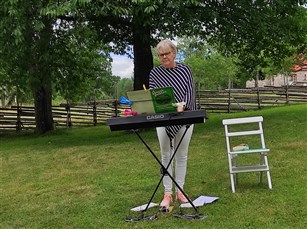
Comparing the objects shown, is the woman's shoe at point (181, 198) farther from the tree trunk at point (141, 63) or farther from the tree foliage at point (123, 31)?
the tree trunk at point (141, 63)

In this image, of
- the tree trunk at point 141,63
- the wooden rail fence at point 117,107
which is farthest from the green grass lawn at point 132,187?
the wooden rail fence at point 117,107

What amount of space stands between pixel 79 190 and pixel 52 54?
6.01 meters

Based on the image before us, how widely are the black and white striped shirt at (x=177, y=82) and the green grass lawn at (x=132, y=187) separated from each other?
3.59ft

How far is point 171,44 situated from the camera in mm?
4836

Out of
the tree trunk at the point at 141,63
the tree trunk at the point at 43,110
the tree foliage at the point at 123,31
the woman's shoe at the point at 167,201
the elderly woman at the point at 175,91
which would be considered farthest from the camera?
the tree trunk at the point at 43,110

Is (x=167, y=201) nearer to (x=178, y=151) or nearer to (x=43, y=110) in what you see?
(x=178, y=151)

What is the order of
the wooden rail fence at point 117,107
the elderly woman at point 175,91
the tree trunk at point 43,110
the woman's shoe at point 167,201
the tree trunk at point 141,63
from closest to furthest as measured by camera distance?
the elderly woman at point 175,91, the woman's shoe at point 167,201, the tree trunk at point 141,63, the tree trunk at point 43,110, the wooden rail fence at point 117,107

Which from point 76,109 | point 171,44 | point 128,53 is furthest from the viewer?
point 76,109

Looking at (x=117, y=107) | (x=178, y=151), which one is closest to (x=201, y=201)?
(x=178, y=151)

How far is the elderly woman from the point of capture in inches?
192

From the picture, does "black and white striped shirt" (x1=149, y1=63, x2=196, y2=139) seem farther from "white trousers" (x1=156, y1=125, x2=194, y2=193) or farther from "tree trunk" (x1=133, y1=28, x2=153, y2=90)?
"tree trunk" (x1=133, y1=28, x2=153, y2=90)

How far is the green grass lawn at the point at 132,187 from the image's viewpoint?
185 inches

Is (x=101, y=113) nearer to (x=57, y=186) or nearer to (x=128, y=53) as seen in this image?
(x=128, y=53)

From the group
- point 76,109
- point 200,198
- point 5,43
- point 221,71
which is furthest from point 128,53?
point 221,71
